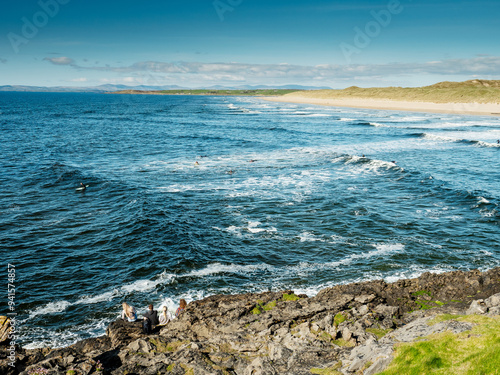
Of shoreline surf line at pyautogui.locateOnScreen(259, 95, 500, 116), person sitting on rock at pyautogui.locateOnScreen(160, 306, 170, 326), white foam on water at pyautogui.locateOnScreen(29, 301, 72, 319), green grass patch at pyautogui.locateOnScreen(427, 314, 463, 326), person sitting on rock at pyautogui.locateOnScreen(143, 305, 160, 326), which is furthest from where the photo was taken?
shoreline surf line at pyautogui.locateOnScreen(259, 95, 500, 116)

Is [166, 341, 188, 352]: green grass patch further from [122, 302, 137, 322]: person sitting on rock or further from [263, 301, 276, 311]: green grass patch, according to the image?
[263, 301, 276, 311]: green grass patch

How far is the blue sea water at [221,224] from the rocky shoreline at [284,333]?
3164mm

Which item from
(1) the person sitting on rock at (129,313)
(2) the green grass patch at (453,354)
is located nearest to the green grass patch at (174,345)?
(1) the person sitting on rock at (129,313)

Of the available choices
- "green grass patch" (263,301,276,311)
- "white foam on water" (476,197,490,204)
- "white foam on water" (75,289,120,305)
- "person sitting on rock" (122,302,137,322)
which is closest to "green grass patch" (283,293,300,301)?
"green grass patch" (263,301,276,311)

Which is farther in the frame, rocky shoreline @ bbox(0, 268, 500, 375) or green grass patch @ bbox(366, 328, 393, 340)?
green grass patch @ bbox(366, 328, 393, 340)

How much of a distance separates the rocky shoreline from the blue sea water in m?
3.16

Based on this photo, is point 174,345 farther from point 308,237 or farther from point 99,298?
point 308,237

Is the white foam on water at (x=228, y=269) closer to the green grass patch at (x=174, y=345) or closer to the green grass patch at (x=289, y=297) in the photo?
the green grass patch at (x=289, y=297)

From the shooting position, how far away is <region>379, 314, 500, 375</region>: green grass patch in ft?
29.8

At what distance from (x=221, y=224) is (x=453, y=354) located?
73.6ft

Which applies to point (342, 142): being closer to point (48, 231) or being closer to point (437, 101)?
point (48, 231)

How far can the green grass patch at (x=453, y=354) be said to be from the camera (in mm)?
9094

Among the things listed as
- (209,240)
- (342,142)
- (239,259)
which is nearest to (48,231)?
(209,240)

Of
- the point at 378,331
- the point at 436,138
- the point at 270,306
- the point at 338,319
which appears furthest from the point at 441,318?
the point at 436,138
